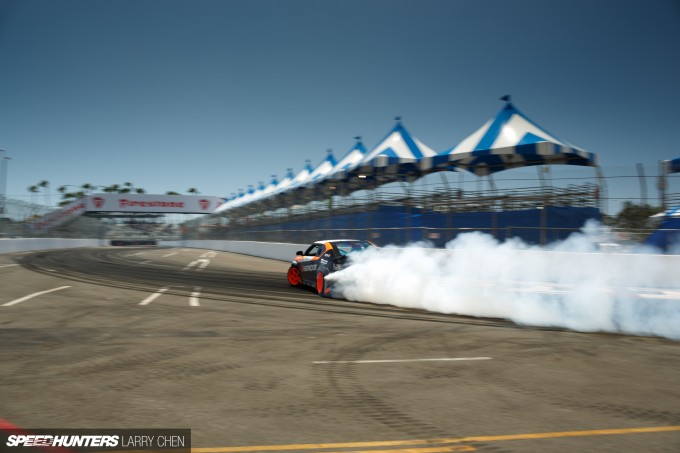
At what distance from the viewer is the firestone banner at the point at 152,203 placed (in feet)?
251

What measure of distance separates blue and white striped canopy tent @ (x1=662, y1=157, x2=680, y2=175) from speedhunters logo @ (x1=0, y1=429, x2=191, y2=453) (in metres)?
15.0

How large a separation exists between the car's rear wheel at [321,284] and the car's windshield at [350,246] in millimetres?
777

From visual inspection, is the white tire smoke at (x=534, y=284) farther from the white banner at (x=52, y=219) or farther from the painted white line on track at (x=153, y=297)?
the white banner at (x=52, y=219)

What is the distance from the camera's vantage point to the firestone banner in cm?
7638

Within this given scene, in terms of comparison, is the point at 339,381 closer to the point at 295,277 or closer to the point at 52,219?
the point at 295,277

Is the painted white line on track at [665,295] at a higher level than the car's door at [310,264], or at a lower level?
lower

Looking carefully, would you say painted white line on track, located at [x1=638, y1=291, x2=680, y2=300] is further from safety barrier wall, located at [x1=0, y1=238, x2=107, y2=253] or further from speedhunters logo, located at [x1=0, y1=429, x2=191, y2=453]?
safety barrier wall, located at [x1=0, y1=238, x2=107, y2=253]

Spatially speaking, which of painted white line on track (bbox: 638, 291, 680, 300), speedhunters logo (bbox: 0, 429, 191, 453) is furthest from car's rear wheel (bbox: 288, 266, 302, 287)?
speedhunters logo (bbox: 0, 429, 191, 453)

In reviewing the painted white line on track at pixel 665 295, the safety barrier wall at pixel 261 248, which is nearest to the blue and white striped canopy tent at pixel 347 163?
the safety barrier wall at pixel 261 248

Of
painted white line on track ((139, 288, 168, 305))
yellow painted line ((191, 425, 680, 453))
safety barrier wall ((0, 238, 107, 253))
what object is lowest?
yellow painted line ((191, 425, 680, 453))

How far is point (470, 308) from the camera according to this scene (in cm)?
985

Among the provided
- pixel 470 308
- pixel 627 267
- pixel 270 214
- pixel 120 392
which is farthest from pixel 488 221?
pixel 270 214

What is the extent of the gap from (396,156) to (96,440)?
2183 centimetres

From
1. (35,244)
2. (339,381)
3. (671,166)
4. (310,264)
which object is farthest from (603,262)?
(35,244)
